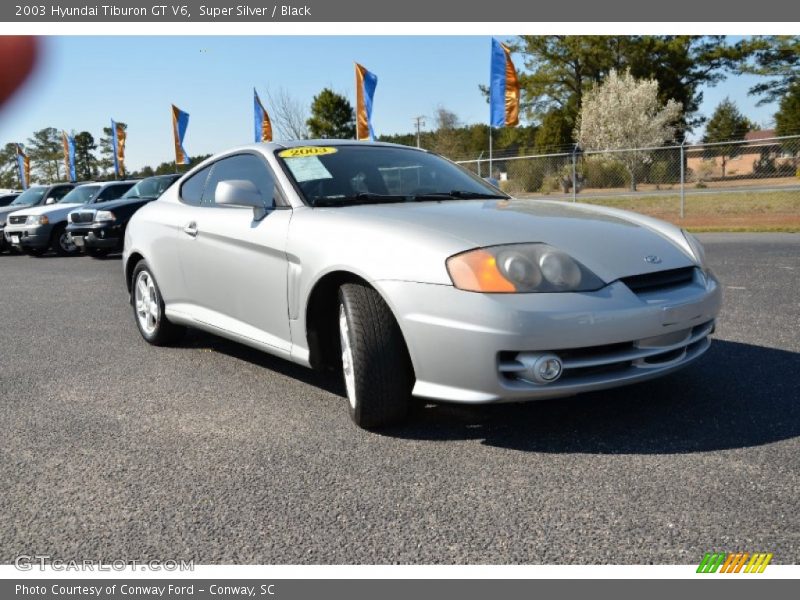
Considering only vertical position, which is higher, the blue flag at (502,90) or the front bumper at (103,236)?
the blue flag at (502,90)

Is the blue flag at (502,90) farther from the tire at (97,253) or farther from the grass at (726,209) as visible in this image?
the tire at (97,253)

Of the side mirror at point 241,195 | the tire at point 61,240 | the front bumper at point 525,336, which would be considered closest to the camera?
the front bumper at point 525,336

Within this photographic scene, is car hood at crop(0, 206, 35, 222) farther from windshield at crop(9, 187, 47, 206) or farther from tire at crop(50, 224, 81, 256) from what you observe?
tire at crop(50, 224, 81, 256)

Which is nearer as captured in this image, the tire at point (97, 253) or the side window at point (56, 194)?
the tire at point (97, 253)

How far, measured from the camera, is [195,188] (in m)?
5.07

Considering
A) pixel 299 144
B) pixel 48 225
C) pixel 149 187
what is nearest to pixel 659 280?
pixel 299 144

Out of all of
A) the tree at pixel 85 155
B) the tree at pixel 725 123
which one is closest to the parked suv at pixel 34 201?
the tree at pixel 85 155

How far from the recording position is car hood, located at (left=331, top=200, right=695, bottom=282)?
3.27 meters

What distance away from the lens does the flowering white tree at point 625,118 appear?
145 ft

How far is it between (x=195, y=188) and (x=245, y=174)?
65cm

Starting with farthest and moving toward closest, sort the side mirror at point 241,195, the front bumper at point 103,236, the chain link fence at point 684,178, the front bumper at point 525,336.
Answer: the chain link fence at point 684,178
the front bumper at point 103,236
the side mirror at point 241,195
the front bumper at point 525,336

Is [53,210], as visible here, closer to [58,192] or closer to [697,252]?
[58,192]

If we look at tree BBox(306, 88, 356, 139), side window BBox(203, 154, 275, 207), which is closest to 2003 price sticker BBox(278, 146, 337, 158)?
side window BBox(203, 154, 275, 207)
